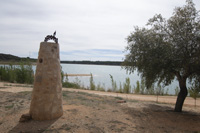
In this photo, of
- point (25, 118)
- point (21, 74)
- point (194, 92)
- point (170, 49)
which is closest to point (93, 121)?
point (25, 118)

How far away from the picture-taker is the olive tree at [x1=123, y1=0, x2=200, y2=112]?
292 inches

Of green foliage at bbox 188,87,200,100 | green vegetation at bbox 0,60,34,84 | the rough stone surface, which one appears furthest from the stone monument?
green vegetation at bbox 0,60,34,84

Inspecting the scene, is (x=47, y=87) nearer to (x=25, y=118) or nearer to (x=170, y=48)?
(x=25, y=118)

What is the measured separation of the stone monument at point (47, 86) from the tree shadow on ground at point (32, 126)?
18cm

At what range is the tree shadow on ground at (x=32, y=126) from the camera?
4.74 m

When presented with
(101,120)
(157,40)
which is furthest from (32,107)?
(157,40)

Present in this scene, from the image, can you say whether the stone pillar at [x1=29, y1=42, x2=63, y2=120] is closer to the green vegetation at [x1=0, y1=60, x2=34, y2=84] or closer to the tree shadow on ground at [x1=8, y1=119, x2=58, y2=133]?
the tree shadow on ground at [x1=8, y1=119, x2=58, y2=133]

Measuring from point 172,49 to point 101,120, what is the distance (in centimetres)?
399

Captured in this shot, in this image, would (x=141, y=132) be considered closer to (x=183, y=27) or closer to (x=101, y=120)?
(x=101, y=120)

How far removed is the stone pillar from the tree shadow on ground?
0.59 feet

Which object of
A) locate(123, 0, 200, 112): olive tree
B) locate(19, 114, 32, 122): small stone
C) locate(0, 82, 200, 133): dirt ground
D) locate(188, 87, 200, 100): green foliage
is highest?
locate(123, 0, 200, 112): olive tree

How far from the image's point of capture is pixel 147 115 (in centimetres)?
730

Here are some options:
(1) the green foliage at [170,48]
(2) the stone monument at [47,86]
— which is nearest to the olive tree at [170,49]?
(1) the green foliage at [170,48]

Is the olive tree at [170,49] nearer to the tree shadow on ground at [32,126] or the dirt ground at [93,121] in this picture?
the dirt ground at [93,121]
